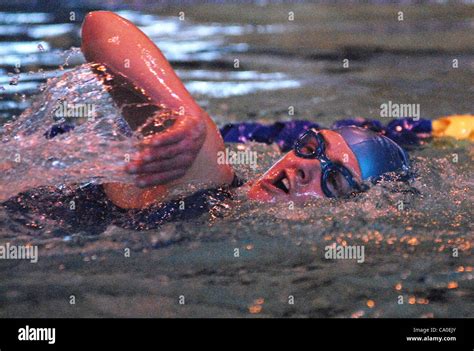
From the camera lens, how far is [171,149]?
9.62 ft

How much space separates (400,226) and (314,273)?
1.90 ft

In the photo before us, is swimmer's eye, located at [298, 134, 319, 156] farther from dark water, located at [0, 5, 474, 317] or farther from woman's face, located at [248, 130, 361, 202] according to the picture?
dark water, located at [0, 5, 474, 317]

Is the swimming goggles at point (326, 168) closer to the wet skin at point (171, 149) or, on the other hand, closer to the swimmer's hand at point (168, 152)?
the wet skin at point (171, 149)

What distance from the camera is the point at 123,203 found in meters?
3.32

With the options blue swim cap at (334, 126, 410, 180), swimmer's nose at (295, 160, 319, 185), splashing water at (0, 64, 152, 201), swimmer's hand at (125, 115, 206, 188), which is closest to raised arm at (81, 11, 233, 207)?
swimmer's hand at (125, 115, 206, 188)

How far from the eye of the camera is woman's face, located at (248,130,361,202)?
338cm

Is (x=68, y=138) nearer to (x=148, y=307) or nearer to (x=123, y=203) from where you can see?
(x=123, y=203)

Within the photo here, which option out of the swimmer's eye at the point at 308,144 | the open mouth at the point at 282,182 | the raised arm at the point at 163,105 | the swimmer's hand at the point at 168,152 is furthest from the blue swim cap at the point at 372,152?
the swimmer's hand at the point at 168,152

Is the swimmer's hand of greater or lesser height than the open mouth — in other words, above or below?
above

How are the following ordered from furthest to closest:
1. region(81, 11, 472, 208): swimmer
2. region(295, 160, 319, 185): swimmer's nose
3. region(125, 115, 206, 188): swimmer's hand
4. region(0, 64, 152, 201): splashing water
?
1. region(295, 160, 319, 185): swimmer's nose
2. region(0, 64, 152, 201): splashing water
3. region(81, 11, 472, 208): swimmer
4. region(125, 115, 206, 188): swimmer's hand

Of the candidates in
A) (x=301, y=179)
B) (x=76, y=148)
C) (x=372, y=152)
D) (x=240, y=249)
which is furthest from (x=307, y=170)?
(x=76, y=148)

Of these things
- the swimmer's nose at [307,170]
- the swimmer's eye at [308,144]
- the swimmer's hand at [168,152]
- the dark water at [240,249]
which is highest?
the swimmer's hand at [168,152]

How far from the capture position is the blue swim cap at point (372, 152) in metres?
3.45

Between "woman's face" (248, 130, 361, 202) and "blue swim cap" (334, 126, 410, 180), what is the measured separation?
0.11 ft
